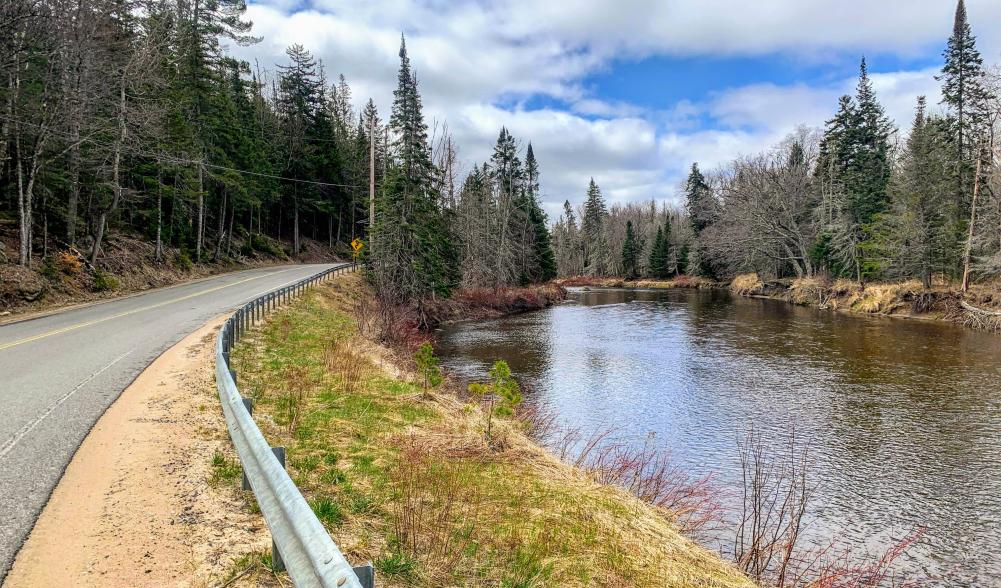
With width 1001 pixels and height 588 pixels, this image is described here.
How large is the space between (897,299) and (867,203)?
589 inches

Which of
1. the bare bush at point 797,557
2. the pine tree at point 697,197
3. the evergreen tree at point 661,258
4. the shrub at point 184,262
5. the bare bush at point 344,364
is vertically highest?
the pine tree at point 697,197

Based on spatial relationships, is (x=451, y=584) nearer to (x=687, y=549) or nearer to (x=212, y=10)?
(x=687, y=549)

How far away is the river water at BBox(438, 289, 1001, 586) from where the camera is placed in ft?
31.6

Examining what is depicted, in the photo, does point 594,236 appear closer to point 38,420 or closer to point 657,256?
point 657,256

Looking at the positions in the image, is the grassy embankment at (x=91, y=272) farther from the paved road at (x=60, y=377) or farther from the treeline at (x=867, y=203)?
the treeline at (x=867, y=203)

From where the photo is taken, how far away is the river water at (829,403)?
9.62m

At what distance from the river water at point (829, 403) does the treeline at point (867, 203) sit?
9653 mm

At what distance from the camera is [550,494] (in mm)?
7156

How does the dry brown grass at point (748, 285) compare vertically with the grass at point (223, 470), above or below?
above

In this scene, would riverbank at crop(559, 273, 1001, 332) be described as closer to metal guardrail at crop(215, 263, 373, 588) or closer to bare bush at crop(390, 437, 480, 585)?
bare bush at crop(390, 437, 480, 585)

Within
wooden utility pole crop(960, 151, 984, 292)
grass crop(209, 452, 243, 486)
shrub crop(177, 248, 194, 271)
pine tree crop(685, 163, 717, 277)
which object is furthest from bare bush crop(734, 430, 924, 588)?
pine tree crop(685, 163, 717, 277)

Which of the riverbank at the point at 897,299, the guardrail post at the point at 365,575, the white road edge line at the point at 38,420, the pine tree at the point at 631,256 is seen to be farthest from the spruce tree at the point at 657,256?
the guardrail post at the point at 365,575

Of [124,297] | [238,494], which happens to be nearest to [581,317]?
[124,297]

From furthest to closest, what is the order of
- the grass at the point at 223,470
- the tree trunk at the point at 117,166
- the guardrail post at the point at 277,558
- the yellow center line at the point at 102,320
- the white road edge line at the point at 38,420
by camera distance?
the tree trunk at the point at 117,166 → the yellow center line at the point at 102,320 → the white road edge line at the point at 38,420 → the grass at the point at 223,470 → the guardrail post at the point at 277,558
